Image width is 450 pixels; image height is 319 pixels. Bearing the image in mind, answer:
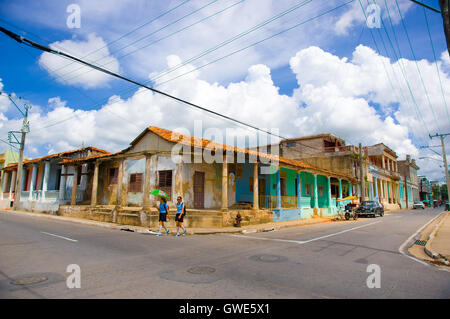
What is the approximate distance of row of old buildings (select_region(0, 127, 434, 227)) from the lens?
15.2 m

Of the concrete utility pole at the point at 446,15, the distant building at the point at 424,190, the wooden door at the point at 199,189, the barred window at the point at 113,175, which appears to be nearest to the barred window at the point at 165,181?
the wooden door at the point at 199,189

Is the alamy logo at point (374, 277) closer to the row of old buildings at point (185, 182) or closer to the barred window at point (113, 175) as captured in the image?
the row of old buildings at point (185, 182)

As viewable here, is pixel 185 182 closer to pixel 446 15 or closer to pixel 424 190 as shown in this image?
pixel 446 15

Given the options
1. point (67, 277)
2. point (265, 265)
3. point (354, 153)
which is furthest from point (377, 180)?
point (67, 277)

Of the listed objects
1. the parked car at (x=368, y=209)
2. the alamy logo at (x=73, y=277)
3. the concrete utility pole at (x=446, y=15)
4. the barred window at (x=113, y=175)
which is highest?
the concrete utility pole at (x=446, y=15)

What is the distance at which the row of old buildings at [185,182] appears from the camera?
15229 millimetres

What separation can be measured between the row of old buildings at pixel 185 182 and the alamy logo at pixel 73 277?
8.22 meters

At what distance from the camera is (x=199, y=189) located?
54.9 ft

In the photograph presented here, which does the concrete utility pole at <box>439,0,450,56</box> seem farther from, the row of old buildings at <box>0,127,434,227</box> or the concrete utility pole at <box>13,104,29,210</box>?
the concrete utility pole at <box>13,104,29,210</box>

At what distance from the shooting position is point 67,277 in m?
4.92
